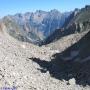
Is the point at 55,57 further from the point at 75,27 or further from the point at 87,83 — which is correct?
the point at 75,27

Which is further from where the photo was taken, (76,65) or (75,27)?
(75,27)

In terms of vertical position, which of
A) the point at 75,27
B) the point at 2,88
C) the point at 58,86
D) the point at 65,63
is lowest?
the point at 2,88

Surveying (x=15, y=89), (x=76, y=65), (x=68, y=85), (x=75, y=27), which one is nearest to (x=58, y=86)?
(x=68, y=85)

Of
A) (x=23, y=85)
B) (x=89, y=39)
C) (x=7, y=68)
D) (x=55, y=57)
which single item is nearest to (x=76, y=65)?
(x=55, y=57)

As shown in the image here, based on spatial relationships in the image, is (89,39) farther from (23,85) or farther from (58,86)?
(23,85)

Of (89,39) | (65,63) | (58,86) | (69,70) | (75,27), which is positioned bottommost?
(58,86)

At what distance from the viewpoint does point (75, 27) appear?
175000 millimetres

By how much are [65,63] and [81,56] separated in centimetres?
236

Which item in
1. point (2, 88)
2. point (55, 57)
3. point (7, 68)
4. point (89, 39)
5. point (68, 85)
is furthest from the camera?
point (89, 39)

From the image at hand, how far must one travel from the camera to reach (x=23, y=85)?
22.9 m

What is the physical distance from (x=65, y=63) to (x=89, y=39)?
936cm

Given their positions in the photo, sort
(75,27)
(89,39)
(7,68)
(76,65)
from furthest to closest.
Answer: (75,27), (89,39), (76,65), (7,68)

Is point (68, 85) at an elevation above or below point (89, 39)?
below

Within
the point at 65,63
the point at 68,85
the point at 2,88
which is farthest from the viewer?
the point at 65,63
